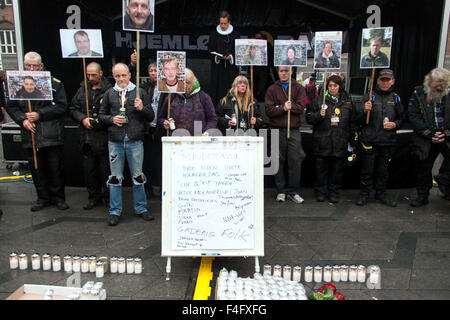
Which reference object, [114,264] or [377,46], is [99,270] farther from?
[377,46]

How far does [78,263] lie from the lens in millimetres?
3639

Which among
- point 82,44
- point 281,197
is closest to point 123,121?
point 82,44

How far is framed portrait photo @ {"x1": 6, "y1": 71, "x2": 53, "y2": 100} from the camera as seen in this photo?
4758 mm

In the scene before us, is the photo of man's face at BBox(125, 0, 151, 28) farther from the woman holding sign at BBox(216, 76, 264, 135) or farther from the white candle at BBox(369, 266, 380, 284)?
the white candle at BBox(369, 266, 380, 284)

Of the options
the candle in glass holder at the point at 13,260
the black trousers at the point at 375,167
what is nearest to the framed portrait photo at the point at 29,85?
the candle in glass holder at the point at 13,260

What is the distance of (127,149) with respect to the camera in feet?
15.5

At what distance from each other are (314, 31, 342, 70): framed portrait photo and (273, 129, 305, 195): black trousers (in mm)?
1044

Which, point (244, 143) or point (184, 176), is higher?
point (244, 143)

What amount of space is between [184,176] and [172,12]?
6407 mm

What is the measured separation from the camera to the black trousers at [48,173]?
5.37 meters
